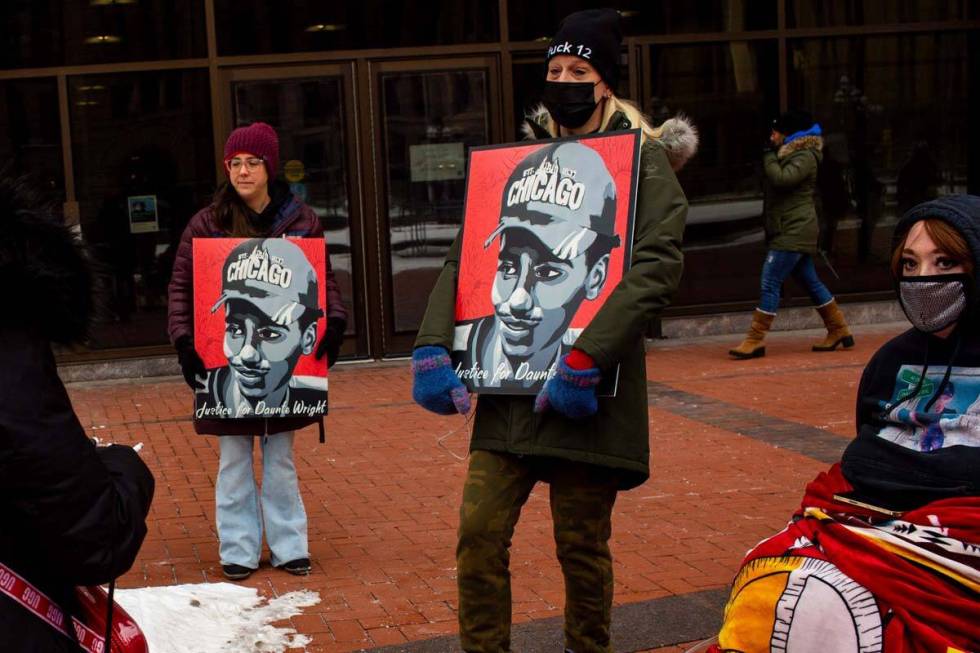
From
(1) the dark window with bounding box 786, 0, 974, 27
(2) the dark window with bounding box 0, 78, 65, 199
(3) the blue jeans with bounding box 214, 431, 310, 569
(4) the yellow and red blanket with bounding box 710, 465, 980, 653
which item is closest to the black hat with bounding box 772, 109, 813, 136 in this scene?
(1) the dark window with bounding box 786, 0, 974, 27

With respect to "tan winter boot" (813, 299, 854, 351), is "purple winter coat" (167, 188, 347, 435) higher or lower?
higher

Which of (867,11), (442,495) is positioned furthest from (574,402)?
(867,11)

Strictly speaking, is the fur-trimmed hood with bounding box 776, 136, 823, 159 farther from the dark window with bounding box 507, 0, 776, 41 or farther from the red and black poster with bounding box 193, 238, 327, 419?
the red and black poster with bounding box 193, 238, 327, 419

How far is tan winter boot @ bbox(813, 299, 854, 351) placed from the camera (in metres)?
11.3

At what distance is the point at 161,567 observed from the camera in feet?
19.2

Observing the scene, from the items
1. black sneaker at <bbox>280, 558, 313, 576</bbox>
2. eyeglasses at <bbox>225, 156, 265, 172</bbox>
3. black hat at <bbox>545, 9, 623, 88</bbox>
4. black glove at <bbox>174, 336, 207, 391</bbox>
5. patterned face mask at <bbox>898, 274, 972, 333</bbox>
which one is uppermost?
black hat at <bbox>545, 9, 623, 88</bbox>

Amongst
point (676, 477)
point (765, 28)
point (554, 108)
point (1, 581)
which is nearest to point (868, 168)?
point (765, 28)

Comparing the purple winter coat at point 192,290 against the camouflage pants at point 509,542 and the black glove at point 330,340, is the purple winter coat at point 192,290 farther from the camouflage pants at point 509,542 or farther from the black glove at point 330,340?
the camouflage pants at point 509,542

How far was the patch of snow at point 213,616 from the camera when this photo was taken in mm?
4758

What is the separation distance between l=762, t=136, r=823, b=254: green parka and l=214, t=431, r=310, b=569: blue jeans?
6400mm

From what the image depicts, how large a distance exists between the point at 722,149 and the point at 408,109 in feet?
9.53

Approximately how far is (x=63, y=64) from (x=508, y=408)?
8.31m

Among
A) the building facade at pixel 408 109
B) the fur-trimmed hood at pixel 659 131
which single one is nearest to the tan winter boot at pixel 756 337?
the building facade at pixel 408 109

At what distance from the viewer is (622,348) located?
12.3ft
